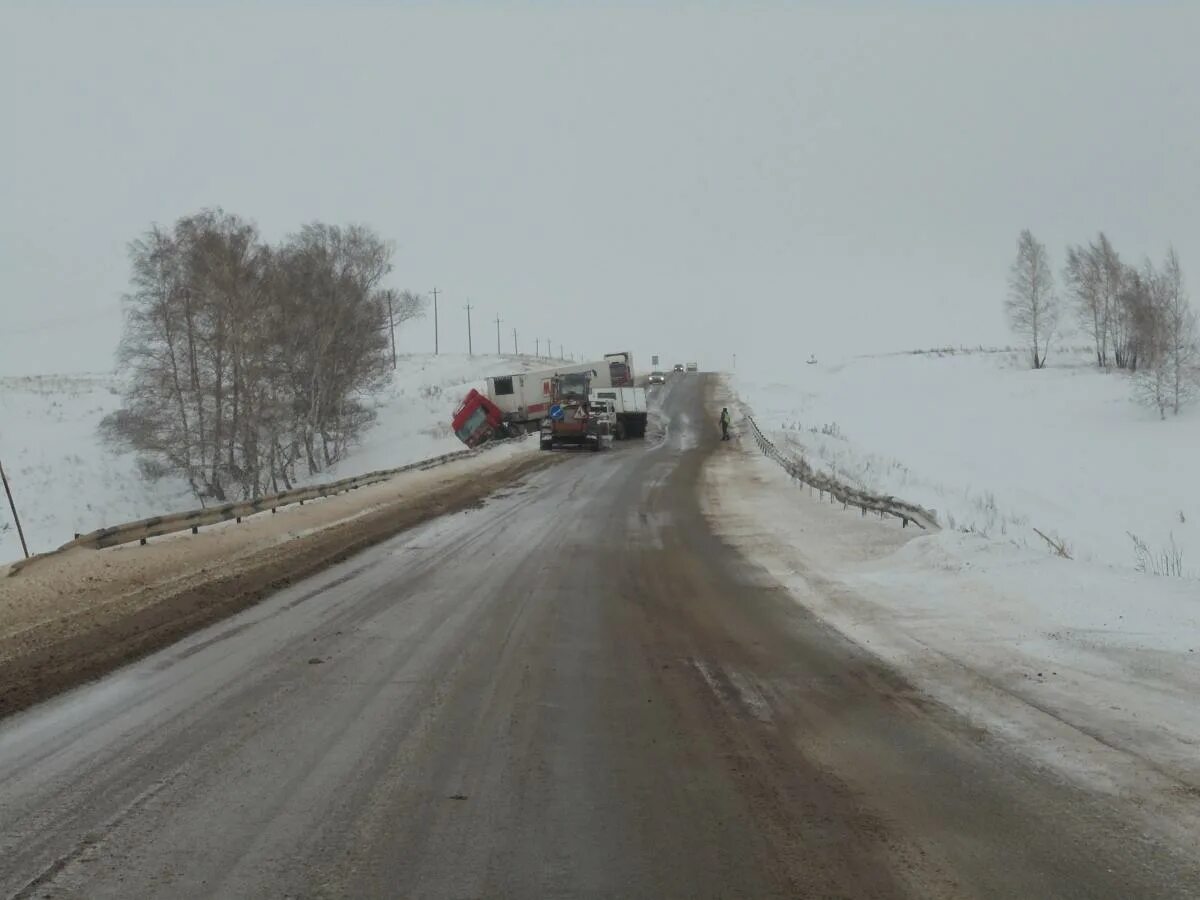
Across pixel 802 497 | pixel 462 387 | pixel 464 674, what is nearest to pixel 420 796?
pixel 464 674

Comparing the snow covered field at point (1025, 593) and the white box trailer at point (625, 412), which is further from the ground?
the white box trailer at point (625, 412)

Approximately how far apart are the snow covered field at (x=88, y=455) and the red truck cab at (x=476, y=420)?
1733 millimetres

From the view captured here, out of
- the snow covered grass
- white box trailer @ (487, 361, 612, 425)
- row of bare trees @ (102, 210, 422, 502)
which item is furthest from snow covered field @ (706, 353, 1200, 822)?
row of bare trees @ (102, 210, 422, 502)

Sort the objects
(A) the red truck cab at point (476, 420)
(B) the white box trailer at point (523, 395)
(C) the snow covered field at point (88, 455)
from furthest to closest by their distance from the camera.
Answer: (B) the white box trailer at point (523, 395)
(A) the red truck cab at point (476, 420)
(C) the snow covered field at point (88, 455)

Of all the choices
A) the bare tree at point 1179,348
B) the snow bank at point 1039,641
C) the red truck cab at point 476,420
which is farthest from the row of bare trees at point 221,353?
the bare tree at point 1179,348

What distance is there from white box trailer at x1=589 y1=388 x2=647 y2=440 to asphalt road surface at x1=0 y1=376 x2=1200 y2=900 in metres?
35.7

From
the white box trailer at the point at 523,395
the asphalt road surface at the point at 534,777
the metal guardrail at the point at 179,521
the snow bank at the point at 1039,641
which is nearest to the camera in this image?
the asphalt road surface at the point at 534,777

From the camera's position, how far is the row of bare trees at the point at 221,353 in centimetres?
3809

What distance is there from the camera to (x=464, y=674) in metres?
6.99

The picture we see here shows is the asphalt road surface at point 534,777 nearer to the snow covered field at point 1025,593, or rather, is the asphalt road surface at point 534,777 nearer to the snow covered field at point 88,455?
the snow covered field at point 1025,593

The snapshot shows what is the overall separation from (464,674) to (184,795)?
258 cm

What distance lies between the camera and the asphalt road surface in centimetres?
381

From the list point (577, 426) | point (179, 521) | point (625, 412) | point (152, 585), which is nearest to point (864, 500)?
point (152, 585)

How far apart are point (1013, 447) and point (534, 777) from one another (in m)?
45.0
